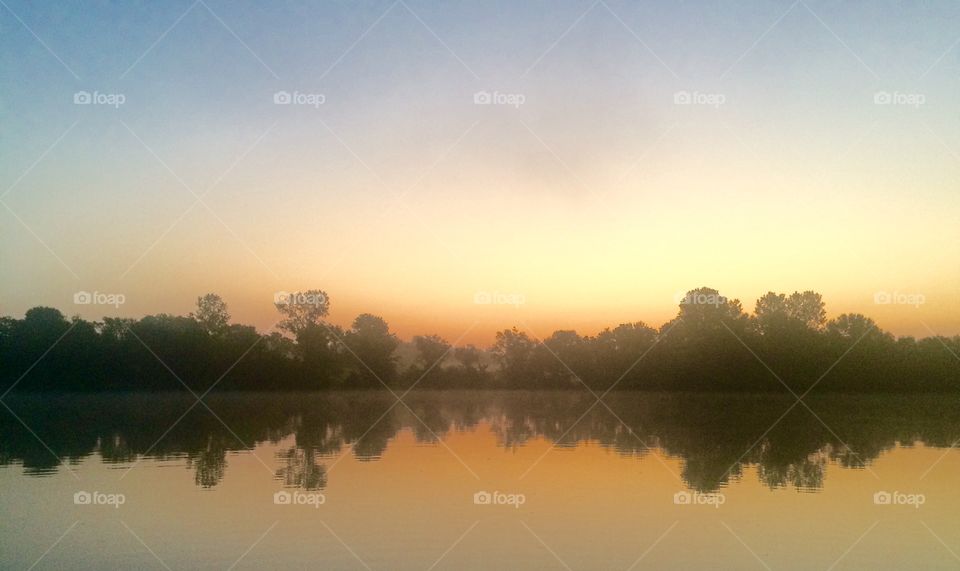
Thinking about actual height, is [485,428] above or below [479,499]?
above

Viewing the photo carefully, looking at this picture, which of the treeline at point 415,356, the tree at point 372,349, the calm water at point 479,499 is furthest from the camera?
the tree at point 372,349

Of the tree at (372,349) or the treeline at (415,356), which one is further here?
the tree at (372,349)

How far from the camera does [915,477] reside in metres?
19.5

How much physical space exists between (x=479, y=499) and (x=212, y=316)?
2398 inches

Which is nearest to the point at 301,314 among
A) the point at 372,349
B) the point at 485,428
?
the point at 372,349

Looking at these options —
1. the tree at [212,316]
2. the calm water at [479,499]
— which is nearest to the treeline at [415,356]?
the tree at [212,316]

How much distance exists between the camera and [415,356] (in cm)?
8300

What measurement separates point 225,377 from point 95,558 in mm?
57057

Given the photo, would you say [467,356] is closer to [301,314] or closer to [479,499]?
[301,314]

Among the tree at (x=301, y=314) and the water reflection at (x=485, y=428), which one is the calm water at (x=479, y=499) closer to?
the water reflection at (x=485, y=428)

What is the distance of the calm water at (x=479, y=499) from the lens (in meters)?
12.2

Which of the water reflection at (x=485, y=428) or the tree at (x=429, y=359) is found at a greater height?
the tree at (x=429, y=359)

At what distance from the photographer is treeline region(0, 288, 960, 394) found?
6550 cm

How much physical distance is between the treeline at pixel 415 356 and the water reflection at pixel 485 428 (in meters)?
17.2
